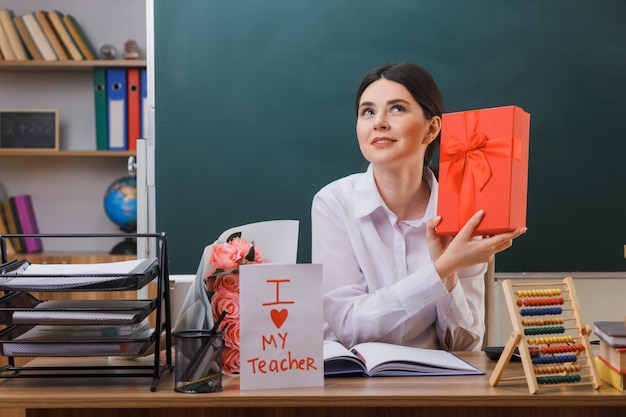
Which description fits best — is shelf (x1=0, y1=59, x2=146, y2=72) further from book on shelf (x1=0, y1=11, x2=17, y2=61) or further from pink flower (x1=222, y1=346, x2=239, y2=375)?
pink flower (x1=222, y1=346, x2=239, y2=375)

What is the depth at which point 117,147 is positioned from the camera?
3.82 m

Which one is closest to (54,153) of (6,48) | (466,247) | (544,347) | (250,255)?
(6,48)

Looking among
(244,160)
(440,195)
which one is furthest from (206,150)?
(440,195)

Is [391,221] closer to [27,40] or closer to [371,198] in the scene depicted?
[371,198]

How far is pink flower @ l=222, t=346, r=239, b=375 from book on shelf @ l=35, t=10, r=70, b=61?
290 centimetres

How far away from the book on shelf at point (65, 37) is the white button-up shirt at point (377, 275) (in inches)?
90.0

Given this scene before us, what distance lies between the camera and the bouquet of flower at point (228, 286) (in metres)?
1.34

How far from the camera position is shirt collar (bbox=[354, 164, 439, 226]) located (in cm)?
194

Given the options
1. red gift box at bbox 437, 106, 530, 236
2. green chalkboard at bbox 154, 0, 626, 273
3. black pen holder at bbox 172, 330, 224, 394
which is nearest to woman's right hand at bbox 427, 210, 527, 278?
red gift box at bbox 437, 106, 530, 236

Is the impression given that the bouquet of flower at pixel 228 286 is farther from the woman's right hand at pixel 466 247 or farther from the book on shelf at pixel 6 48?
the book on shelf at pixel 6 48

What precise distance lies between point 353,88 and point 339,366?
4.85ft

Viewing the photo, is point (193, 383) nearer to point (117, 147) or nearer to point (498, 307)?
point (498, 307)

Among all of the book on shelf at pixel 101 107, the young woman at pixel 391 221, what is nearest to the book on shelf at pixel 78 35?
the book on shelf at pixel 101 107

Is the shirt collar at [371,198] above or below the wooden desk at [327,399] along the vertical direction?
above
